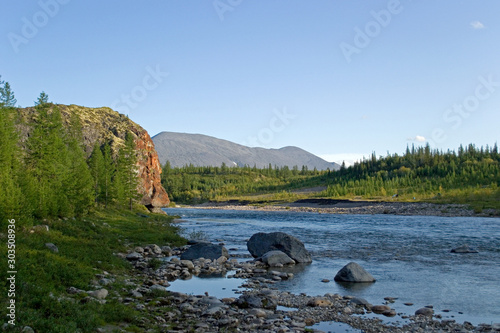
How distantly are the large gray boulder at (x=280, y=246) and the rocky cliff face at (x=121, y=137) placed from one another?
281 feet

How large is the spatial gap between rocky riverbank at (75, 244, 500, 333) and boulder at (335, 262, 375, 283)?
418 cm

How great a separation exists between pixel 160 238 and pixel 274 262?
50.7 feet

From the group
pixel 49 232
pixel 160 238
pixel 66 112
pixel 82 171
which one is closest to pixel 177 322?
pixel 49 232

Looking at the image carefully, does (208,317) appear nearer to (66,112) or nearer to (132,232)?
(132,232)

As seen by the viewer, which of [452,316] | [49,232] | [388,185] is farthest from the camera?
[388,185]

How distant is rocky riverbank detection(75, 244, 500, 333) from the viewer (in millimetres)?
14344

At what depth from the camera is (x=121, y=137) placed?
126 meters

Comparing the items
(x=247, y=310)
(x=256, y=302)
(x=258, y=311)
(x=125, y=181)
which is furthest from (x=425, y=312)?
(x=125, y=181)

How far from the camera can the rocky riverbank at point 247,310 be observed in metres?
14.3

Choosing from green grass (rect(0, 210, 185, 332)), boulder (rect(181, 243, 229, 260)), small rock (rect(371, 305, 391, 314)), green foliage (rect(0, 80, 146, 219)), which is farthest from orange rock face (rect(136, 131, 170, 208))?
small rock (rect(371, 305, 391, 314))

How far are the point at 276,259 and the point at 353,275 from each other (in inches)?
290

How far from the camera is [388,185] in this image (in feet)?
583

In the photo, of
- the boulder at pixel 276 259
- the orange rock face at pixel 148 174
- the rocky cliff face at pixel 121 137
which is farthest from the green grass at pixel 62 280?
the orange rock face at pixel 148 174

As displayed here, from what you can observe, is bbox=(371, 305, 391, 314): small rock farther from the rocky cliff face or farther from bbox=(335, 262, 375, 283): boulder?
the rocky cliff face
